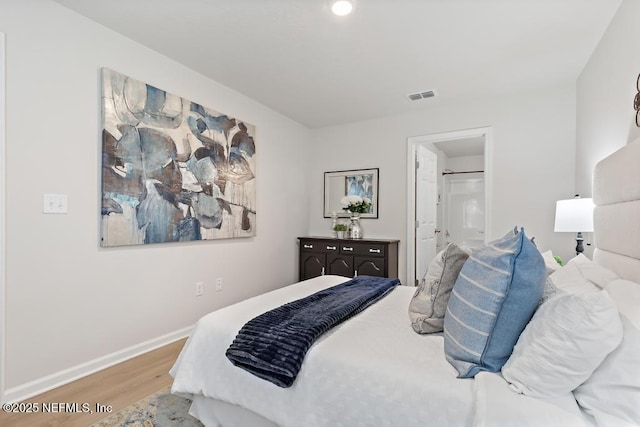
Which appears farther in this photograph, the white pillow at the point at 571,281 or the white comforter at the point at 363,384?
the white pillow at the point at 571,281

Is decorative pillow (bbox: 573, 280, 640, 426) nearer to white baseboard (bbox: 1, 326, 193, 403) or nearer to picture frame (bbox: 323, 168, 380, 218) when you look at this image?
Result: white baseboard (bbox: 1, 326, 193, 403)

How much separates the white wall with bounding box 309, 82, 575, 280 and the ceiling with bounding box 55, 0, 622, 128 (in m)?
0.20

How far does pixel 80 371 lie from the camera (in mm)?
2211

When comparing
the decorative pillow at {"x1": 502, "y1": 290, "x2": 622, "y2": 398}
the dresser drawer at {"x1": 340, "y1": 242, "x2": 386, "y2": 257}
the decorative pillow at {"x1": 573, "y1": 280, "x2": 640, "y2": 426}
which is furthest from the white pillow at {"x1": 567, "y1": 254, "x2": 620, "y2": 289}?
the dresser drawer at {"x1": 340, "y1": 242, "x2": 386, "y2": 257}

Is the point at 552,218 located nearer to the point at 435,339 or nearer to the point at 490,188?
the point at 490,188

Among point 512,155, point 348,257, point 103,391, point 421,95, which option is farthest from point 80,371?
point 512,155

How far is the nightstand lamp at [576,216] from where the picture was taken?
2287 millimetres

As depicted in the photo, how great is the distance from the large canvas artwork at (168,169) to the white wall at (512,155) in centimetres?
182

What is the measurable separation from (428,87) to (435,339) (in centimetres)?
270

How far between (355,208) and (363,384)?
3.15 m

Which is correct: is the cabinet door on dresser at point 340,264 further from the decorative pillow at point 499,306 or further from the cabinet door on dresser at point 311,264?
the decorative pillow at point 499,306

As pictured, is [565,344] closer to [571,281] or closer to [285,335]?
[571,281]

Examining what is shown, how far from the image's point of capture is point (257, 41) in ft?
8.20

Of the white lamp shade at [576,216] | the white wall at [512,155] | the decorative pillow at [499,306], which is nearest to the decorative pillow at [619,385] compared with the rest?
the decorative pillow at [499,306]
